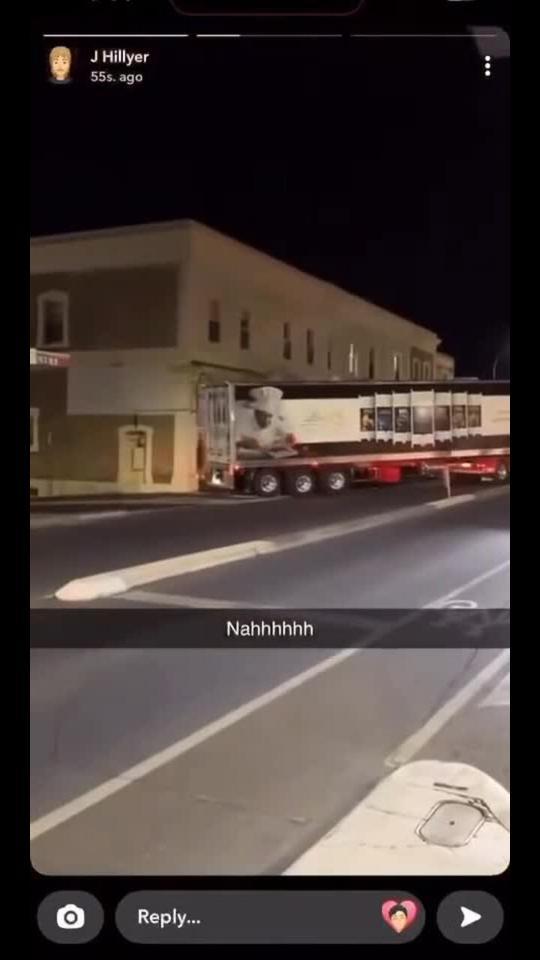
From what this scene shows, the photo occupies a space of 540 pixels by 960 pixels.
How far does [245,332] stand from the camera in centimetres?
151

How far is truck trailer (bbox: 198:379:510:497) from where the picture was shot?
151 cm

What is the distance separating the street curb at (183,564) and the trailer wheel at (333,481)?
0.11 metres

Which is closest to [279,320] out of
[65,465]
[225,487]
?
[225,487]

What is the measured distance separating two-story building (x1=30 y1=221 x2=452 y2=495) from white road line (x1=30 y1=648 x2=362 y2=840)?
0.38 meters

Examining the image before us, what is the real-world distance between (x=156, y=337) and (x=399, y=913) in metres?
0.96

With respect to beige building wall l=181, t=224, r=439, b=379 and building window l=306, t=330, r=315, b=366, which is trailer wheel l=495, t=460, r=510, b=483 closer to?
beige building wall l=181, t=224, r=439, b=379

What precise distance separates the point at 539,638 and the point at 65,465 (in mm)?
798

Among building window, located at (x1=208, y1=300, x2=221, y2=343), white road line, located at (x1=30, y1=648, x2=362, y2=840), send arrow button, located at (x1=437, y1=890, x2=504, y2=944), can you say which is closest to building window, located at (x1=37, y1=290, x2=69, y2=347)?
building window, located at (x1=208, y1=300, x2=221, y2=343)

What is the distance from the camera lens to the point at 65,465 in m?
1.47

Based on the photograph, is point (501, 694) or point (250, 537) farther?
point (250, 537)

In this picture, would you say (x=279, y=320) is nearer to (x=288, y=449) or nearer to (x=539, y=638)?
(x=288, y=449)

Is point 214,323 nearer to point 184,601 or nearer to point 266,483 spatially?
point 266,483

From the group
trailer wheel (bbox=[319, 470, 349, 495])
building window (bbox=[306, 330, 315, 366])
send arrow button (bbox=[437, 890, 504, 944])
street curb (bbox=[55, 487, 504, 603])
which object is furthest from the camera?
trailer wheel (bbox=[319, 470, 349, 495])

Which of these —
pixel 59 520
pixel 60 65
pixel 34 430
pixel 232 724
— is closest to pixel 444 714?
pixel 232 724
